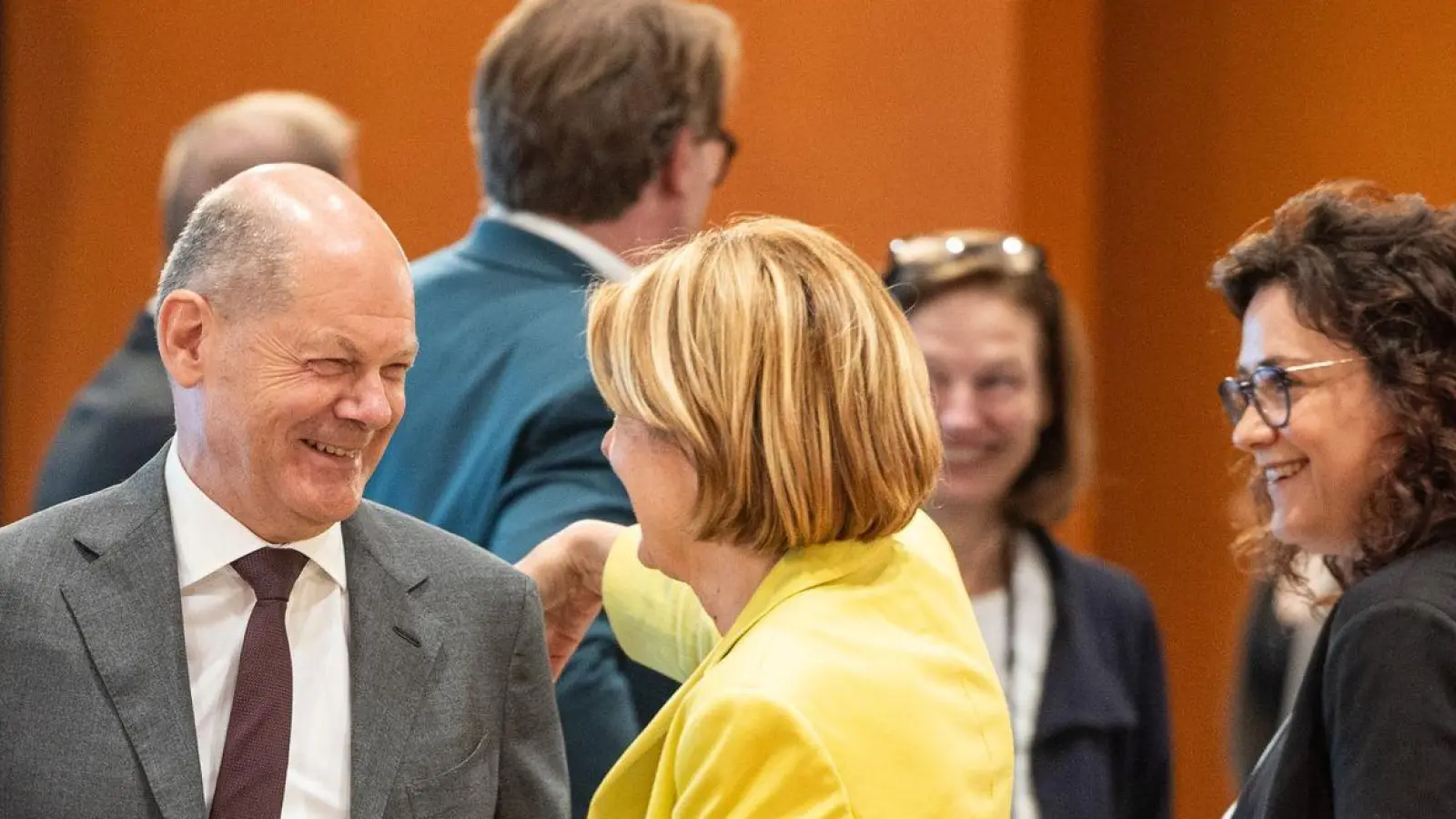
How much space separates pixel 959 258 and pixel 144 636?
1.69 m

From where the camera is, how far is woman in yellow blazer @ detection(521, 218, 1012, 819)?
1.62 metres

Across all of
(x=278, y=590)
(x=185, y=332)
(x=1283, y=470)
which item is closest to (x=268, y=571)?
(x=278, y=590)

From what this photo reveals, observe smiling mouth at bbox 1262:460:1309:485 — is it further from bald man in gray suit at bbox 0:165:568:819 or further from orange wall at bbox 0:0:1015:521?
orange wall at bbox 0:0:1015:521

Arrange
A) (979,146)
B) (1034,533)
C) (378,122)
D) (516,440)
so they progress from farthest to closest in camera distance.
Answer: (378,122)
(979,146)
(1034,533)
(516,440)

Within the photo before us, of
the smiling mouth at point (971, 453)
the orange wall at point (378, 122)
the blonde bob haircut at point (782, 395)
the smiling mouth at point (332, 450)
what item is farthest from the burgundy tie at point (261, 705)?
the orange wall at point (378, 122)

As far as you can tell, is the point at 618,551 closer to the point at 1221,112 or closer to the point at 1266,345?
the point at 1266,345

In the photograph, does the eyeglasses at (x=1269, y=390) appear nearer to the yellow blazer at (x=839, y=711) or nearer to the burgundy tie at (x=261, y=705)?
the yellow blazer at (x=839, y=711)

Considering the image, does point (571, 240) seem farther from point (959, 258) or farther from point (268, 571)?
point (268, 571)

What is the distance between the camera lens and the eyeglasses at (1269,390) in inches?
85.5

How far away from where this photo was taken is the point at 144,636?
1698 millimetres

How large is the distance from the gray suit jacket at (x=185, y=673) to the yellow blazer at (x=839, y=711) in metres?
0.15

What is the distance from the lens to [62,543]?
5.61 feet

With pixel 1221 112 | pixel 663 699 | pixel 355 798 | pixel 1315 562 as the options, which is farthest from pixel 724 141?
pixel 1221 112

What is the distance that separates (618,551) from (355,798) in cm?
56
